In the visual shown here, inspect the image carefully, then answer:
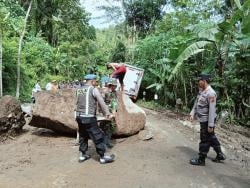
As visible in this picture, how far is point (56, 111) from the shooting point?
9.52 m

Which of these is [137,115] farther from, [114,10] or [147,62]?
[114,10]

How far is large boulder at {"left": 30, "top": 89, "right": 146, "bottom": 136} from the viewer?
921cm

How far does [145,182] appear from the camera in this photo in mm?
6746

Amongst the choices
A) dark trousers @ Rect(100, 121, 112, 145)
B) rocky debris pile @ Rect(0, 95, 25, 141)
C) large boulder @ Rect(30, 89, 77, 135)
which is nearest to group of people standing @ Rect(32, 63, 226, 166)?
dark trousers @ Rect(100, 121, 112, 145)

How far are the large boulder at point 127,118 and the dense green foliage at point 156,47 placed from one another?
2.83 metres

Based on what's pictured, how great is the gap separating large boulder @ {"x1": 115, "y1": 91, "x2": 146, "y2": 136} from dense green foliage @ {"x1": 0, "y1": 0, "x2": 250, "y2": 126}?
2834 millimetres

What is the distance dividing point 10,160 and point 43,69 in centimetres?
1678

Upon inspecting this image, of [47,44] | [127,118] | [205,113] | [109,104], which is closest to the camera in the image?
[205,113]

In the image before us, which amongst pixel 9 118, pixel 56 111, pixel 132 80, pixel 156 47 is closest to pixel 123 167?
pixel 56 111

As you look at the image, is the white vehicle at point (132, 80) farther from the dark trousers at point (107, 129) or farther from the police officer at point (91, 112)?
the police officer at point (91, 112)


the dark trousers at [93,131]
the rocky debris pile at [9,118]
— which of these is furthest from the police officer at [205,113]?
the rocky debris pile at [9,118]

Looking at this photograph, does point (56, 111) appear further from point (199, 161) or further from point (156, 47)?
point (156, 47)

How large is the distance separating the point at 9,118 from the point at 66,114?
1.57 m

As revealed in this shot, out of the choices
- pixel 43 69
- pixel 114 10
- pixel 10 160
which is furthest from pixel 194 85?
pixel 114 10
